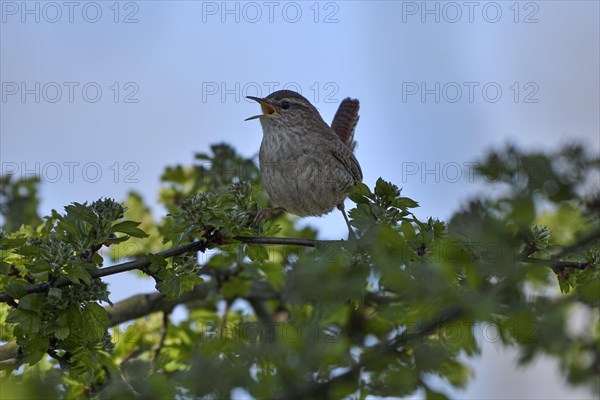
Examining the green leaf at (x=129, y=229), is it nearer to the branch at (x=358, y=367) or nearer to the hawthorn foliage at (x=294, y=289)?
the hawthorn foliage at (x=294, y=289)

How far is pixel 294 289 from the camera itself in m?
2.88

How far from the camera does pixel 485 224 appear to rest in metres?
1.70

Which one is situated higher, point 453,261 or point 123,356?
point 453,261

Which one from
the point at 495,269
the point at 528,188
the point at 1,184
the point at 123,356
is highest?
the point at 1,184

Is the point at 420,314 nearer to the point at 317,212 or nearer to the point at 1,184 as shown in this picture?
the point at 317,212

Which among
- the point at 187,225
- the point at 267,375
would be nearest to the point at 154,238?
the point at 187,225

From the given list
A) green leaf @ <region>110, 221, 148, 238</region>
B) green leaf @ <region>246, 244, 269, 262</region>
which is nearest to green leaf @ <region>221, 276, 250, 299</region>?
green leaf @ <region>246, 244, 269, 262</region>

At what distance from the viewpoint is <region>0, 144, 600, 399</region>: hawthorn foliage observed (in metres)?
1.67

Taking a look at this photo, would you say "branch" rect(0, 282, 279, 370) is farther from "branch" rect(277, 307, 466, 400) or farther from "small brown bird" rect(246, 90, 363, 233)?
"branch" rect(277, 307, 466, 400)

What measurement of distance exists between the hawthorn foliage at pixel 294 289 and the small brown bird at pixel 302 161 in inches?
17.4

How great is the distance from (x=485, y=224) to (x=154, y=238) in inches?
152

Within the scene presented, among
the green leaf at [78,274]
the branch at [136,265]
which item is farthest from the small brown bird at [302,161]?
the green leaf at [78,274]

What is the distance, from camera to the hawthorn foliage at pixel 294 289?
167 cm

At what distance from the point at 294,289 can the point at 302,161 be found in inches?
73.6
